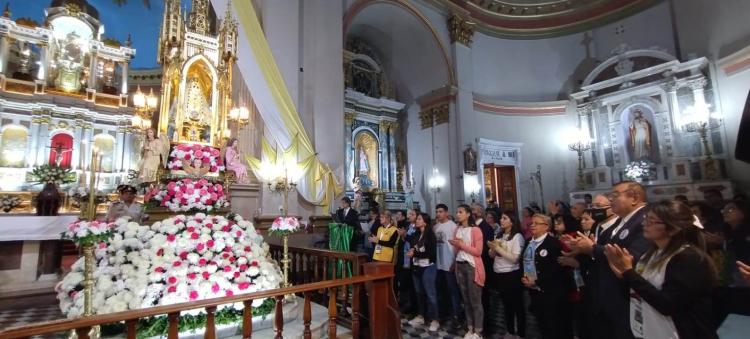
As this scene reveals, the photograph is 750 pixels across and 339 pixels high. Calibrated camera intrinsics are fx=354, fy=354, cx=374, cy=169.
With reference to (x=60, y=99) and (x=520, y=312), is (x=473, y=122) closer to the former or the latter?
(x=520, y=312)

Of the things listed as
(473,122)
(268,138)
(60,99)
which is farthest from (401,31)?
(60,99)

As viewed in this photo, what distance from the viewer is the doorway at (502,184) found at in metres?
11.0

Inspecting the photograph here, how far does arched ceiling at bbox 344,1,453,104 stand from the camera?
401 inches

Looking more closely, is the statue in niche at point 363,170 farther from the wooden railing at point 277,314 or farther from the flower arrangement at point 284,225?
the wooden railing at point 277,314

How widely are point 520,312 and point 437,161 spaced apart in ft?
24.9

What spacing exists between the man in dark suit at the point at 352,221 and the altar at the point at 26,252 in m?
3.26

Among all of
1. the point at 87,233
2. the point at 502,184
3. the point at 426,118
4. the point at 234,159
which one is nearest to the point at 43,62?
the point at 234,159

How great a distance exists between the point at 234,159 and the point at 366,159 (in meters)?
6.19

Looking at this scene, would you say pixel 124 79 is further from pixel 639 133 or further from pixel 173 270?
pixel 639 133

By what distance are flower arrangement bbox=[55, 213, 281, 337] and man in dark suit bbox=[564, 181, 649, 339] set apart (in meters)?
2.47

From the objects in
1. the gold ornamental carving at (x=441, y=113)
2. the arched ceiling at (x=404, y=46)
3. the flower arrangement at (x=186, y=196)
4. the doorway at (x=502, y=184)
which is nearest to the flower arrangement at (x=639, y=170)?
the doorway at (x=502, y=184)

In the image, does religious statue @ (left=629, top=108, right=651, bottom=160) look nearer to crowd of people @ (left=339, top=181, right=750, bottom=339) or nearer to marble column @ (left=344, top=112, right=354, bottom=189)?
crowd of people @ (left=339, top=181, right=750, bottom=339)

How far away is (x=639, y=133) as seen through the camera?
10.0m

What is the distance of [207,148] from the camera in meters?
4.77
